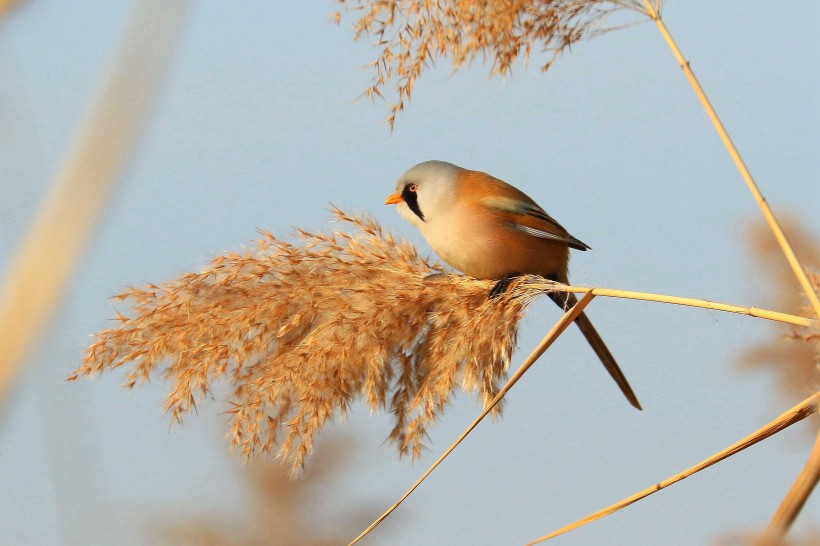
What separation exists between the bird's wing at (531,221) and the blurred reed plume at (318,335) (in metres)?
0.68

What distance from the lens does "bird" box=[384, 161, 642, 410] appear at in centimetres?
295

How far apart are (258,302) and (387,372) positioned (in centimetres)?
38

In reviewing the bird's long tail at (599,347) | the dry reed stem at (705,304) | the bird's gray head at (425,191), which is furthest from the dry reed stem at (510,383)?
the bird's gray head at (425,191)

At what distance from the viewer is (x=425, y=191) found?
321 centimetres

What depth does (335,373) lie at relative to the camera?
2.21 m

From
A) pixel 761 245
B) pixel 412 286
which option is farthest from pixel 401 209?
pixel 761 245

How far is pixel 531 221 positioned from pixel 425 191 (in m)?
0.40

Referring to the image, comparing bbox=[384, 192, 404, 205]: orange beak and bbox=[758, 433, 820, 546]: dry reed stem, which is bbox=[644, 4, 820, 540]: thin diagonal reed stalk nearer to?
bbox=[758, 433, 820, 546]: dry reed stem

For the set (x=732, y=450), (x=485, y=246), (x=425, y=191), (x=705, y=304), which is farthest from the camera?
(x=425, y=191)

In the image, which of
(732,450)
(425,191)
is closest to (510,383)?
(732,450)

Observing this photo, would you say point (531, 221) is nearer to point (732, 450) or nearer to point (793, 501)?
point (732, 450)

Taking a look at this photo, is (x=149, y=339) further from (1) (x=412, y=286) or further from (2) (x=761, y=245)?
(2) (x=761, y=245)

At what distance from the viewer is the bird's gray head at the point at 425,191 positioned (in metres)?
3.15

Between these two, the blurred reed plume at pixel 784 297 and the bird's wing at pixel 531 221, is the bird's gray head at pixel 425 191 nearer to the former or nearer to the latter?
the bird's wing at pixel 531 221
